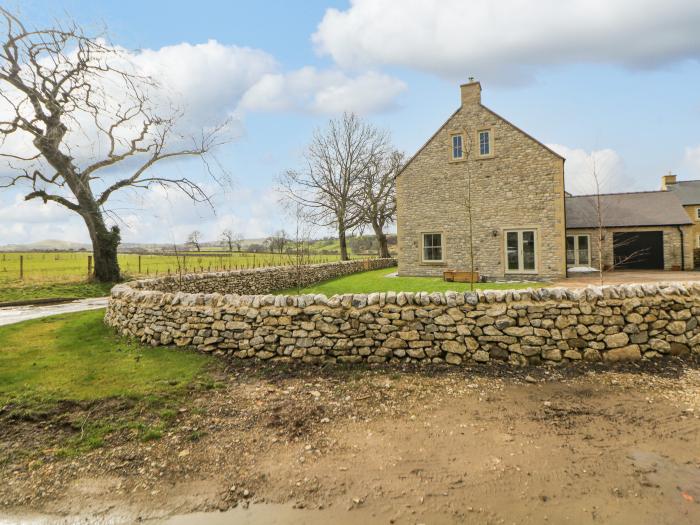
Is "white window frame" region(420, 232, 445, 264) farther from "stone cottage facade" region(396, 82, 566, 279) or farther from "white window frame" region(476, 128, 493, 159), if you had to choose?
"white window frame" region(476, 128, 493, 159)

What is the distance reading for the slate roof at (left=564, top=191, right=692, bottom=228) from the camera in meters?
22.8

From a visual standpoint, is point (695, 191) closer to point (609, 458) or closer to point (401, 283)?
point (401, 283)

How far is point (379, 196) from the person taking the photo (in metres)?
35.3

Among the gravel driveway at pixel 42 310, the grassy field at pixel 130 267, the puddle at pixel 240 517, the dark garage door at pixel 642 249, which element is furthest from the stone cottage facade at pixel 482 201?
the puddle at pixel 240 517

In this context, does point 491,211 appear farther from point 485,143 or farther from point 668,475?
point 668,475

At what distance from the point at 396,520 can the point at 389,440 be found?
1.27 metres

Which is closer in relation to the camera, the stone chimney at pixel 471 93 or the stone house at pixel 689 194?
the stone chimney at pixel 471 93

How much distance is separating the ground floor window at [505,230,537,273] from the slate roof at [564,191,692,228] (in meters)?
7.89

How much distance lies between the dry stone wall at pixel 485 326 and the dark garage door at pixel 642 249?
18383mm

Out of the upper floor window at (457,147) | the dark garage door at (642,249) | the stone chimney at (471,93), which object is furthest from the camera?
the dark garage door at (642,249)

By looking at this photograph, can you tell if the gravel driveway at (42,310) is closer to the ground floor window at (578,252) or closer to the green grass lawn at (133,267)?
the green grass lawn at (133,267)

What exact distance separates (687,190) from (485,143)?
3118 centimetres

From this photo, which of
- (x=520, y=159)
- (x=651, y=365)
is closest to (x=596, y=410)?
(x=651, y=365)

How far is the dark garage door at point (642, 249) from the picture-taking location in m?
22.6
